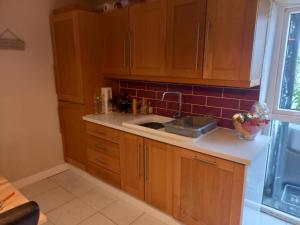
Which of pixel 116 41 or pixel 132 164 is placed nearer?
pixel 132 164

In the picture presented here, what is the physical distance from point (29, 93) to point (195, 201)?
2088 mm

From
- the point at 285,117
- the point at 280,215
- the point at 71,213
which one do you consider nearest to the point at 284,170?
the point at 280,215

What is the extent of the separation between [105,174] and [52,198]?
61 cm

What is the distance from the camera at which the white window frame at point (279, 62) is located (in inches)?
71.1

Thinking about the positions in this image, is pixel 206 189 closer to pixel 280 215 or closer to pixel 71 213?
pixel 280 215

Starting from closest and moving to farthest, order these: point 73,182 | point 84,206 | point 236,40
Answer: point 236,40, point 84,206, point 73,182

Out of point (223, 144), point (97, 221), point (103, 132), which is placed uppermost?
point (223, 144)

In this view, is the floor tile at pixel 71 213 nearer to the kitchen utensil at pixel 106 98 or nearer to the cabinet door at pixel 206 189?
the cabinet door at pixel 206 189

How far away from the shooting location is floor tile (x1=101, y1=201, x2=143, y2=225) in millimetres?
2061

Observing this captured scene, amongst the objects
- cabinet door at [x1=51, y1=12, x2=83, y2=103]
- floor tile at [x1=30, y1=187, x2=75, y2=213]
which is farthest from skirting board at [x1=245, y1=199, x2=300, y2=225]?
cabinet door at [x1=51, y1=12, x2=83, y2=103]

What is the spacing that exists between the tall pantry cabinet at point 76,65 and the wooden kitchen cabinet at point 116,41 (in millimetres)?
104

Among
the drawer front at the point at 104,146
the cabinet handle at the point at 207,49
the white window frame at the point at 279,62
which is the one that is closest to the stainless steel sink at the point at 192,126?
the cabinet handle at the point at 207,49

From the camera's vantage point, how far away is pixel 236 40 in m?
1.58

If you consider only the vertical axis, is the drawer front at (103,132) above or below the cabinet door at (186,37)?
below
